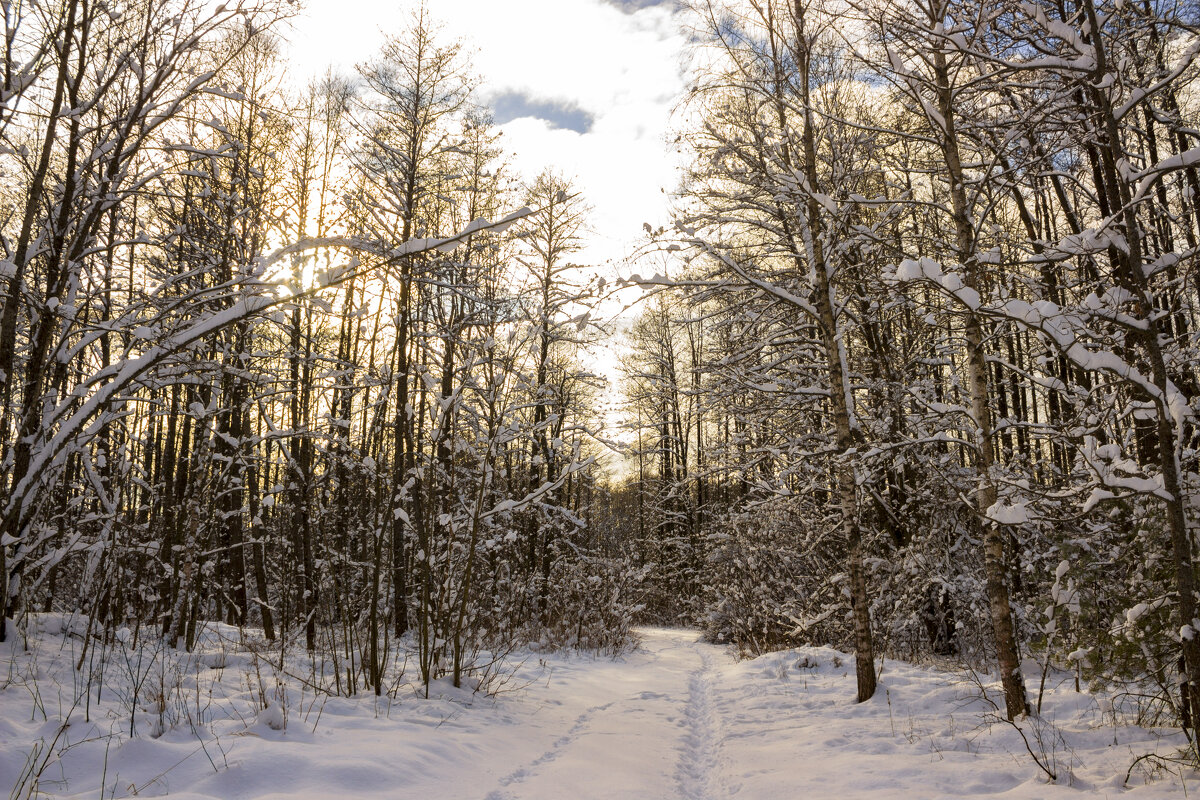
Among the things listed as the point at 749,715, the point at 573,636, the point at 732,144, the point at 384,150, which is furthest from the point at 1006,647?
the point at 384,150

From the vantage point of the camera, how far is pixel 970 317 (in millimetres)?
5086

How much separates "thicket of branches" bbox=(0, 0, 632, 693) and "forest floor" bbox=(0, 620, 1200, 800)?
2.20 feet

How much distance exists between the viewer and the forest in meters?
4.01

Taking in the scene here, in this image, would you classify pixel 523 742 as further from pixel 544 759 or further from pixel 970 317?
pixel 970 317

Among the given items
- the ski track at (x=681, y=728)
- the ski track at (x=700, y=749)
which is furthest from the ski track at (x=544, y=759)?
the ski track at (x=700, y=749)

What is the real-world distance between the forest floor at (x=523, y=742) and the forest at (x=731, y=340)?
38cm

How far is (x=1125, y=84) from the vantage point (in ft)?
15.0

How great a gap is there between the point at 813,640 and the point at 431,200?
1139 cm

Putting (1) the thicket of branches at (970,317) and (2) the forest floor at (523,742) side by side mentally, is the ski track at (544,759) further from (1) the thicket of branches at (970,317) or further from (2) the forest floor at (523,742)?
(1) the thicket of branches at (970,317)

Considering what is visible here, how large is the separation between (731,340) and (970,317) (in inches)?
188

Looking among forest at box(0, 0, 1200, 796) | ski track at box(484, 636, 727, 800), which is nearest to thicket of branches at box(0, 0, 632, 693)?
forest at box(0, 0, 1200, 796)

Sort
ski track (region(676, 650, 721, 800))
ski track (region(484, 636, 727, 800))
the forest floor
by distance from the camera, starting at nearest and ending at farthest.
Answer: the forest floor < ski track (region(484, 636, 727, 800)) < ski track (region(676, 650, 721, 800))

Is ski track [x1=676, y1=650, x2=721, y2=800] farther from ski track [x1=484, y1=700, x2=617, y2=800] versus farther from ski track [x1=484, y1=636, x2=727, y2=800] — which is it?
ski track [x1=484, y1=700, x2=617, y2=800]

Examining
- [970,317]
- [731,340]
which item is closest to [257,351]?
[731,340]
